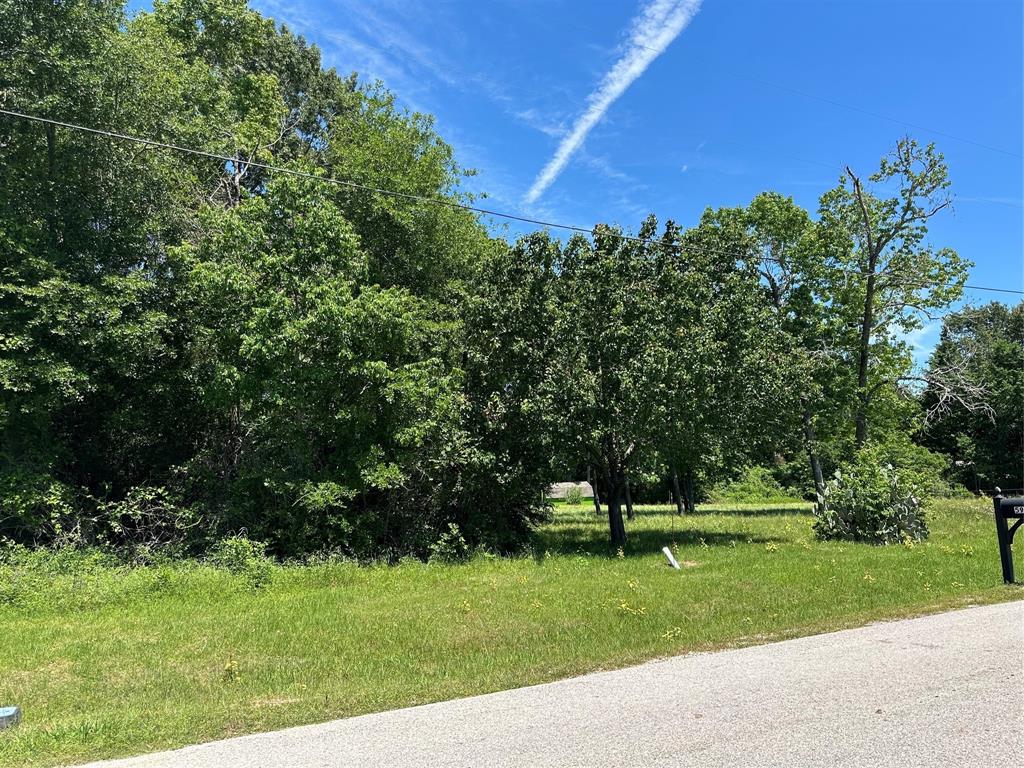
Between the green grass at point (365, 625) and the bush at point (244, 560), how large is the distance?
0.24 meters

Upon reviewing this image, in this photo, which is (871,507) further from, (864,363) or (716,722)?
(716,722)

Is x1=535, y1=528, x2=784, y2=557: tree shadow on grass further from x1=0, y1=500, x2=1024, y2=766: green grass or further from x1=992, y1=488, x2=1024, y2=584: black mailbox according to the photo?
x1=992, y1=488, x2=1024, y2=584: black mailbox

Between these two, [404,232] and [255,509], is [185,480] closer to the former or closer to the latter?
[255,509]

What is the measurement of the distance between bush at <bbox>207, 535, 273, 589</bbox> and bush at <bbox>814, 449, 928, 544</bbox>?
13.4 metres

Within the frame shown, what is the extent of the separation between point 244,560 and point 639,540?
9.96 m

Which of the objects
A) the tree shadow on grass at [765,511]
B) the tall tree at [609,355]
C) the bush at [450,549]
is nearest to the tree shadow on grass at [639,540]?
the tall tree at [609,355]

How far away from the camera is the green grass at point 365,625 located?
4914mm

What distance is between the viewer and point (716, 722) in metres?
4.08

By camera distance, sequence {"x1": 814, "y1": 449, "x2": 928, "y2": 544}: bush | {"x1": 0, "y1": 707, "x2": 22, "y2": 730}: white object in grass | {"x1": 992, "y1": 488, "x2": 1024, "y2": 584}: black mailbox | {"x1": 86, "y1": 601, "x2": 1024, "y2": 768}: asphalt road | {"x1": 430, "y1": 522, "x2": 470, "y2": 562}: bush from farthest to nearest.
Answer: {"x1": 814, "y1": 449, "x2": 928, "y2": 544}: bush
{"x1": 430, "y1": 522, "x2": 470, "y2": 562}: bush
{"x1": 992, "y1": 488, "x2": 1024, "y2": 584}: black mailbox
{"x1": 0, "y1": 707, "x2": 22, "y2": 730}: white object in grass
{"x1": 86, "y1": 601, "x2": 1024, "y2": 768}: asphalt road

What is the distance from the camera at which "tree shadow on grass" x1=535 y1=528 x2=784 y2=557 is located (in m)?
15.2

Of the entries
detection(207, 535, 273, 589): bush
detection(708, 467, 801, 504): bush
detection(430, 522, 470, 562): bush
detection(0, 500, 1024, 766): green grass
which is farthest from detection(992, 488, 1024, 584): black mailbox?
detection(708, 467, 801, 504): bush

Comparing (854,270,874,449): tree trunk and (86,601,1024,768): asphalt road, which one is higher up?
(854,270,874,449): tree trunk

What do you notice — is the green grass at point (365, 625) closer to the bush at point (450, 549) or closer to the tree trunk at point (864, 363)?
the bush at point (450, 549)

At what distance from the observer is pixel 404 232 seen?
19797 millimetres
